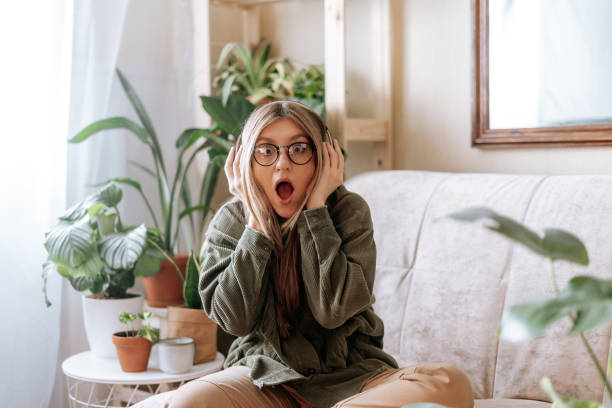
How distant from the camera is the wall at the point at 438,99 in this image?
2020mm

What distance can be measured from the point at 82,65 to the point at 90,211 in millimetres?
538

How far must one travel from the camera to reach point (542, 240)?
529 millimetres

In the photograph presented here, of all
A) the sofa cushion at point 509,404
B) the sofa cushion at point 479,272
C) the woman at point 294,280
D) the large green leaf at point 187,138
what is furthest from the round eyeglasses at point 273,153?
the large green leaf at point 187,138

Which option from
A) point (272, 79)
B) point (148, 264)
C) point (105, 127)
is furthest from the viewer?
point (272, 79)

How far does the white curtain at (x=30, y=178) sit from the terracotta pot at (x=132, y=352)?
38 cm

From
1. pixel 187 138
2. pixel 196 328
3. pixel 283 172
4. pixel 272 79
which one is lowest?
pixel 196 328

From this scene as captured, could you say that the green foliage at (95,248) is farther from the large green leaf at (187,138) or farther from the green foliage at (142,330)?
the large green leaf at (187,138)

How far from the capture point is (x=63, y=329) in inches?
80.7

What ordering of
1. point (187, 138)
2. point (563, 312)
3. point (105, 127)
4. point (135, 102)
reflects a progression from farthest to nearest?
point (187, 138), point (135, 102), point (105, 127), point (563, 312)

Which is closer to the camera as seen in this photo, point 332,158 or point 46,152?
point 332,158

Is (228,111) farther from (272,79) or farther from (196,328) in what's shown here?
(196,328)

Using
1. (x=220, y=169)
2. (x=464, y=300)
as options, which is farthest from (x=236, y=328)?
(x=220, y=169)

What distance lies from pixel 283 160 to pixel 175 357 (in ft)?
2.15

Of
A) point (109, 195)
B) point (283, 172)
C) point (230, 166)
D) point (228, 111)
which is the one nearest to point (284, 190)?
point (283, 172)
